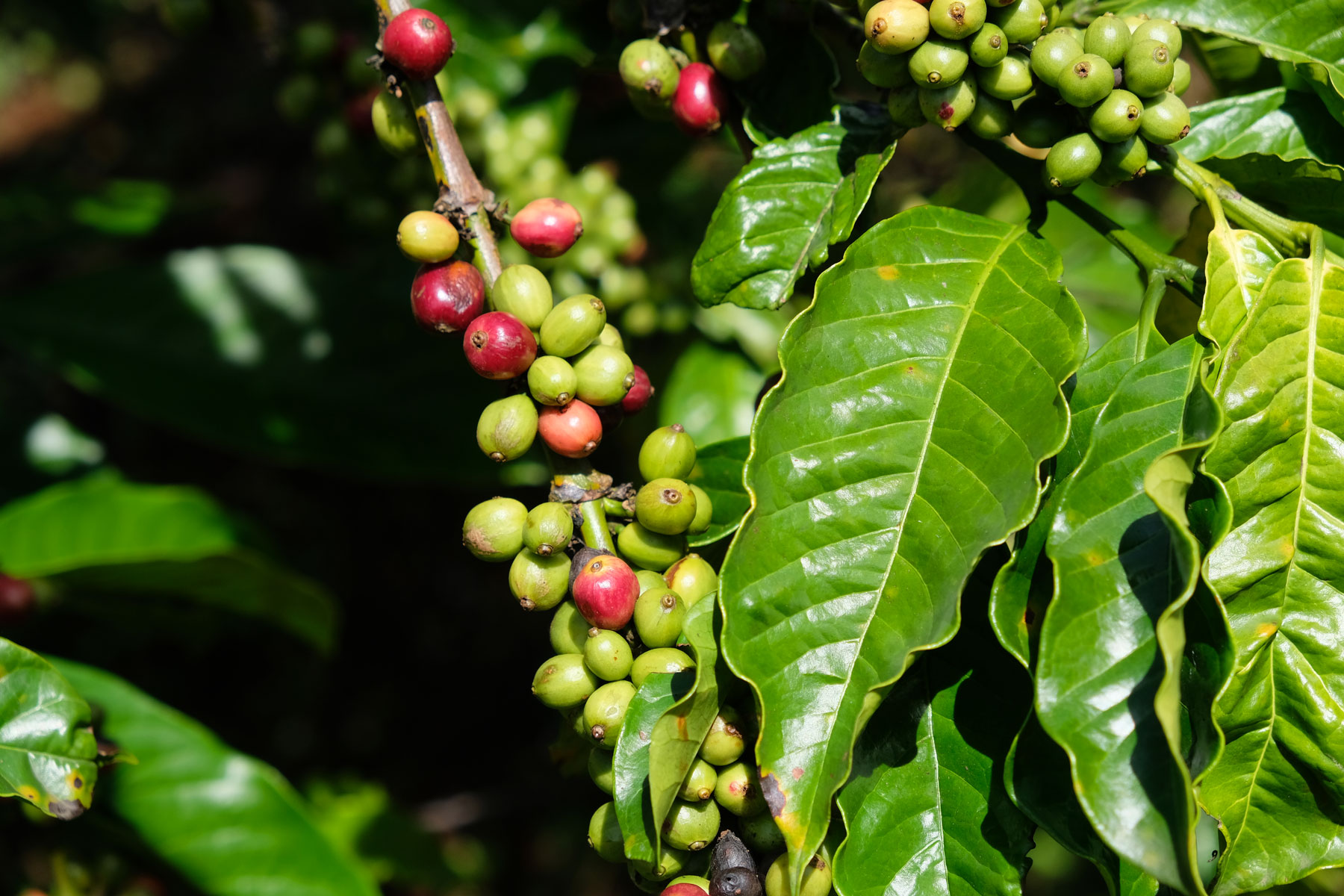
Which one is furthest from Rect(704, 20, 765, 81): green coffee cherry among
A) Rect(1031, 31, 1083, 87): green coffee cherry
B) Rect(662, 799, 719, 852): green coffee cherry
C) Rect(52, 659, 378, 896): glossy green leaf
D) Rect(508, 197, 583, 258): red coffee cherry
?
Rect(52, 659, 378, 896): glossy green leaf

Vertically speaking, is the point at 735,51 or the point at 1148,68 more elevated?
the point at 735,51

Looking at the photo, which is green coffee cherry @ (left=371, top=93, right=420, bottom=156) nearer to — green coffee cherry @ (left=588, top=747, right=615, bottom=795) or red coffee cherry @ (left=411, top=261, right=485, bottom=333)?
red coffee cherry @ (left=411, top=261, right=485, bottom=333)

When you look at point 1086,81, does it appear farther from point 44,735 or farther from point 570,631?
point 44,735

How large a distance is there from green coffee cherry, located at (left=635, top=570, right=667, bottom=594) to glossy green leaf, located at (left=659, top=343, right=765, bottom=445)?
3.48 ft

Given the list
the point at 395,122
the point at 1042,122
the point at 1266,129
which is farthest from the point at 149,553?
the point at 1266,129

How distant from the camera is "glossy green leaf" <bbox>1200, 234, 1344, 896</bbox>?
1.26m

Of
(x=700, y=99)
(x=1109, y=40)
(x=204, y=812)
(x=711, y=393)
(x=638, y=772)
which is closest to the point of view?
(x=638, y=772)

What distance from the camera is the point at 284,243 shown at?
14.1ft

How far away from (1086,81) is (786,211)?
45cm

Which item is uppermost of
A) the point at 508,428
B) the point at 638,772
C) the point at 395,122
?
the point at 395,122

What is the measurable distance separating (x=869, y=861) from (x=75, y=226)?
2.85 m

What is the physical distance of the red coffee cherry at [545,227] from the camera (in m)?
1.54

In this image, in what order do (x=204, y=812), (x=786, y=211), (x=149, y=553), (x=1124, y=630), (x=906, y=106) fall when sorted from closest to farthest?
(x=1124, y=630), (x=906, y=106), (x=786, y=211), (x=204, y=812), (x=149, y=553)

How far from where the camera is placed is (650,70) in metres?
1.62
